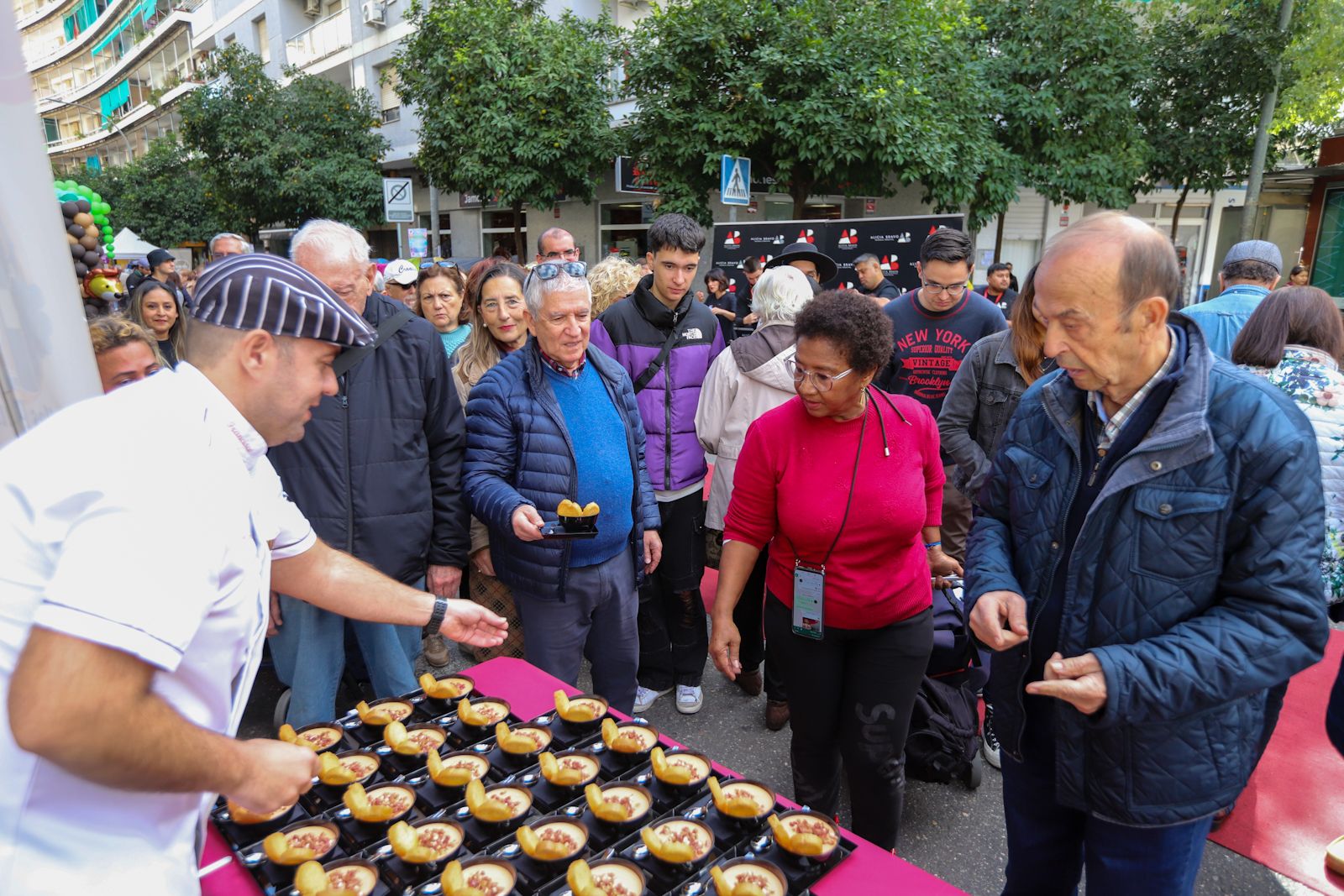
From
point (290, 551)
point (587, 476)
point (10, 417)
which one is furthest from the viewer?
point (587, 476)

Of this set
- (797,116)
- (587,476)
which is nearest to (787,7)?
(797,116)

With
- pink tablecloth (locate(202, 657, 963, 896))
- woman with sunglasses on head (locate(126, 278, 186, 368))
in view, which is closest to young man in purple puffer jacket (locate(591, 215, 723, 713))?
pink tablecloth (locate(202, 657, 963, 896))

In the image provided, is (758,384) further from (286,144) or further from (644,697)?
(286,144)

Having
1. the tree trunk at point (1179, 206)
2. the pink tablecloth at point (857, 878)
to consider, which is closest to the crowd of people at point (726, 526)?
the pink tablecloth at point (857, 878)

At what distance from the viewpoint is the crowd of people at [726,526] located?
3.33 feet

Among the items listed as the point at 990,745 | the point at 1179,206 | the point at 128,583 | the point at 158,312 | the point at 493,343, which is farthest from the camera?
the point at 1179,206

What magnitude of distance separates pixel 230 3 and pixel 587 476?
1319 inches

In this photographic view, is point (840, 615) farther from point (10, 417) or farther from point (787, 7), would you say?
point (787, 7)

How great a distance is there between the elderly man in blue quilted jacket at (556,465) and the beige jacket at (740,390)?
2.20ft

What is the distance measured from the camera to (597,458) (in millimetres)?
2783

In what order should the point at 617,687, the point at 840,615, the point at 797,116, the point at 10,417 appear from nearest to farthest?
the point at 10,417
the point at 840,615
the point at 617,687
the point at 797,116

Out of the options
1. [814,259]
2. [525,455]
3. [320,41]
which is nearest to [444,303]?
[525,455]

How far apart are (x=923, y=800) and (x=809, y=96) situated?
9814 millimetres

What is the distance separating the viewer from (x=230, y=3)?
27703 mm
